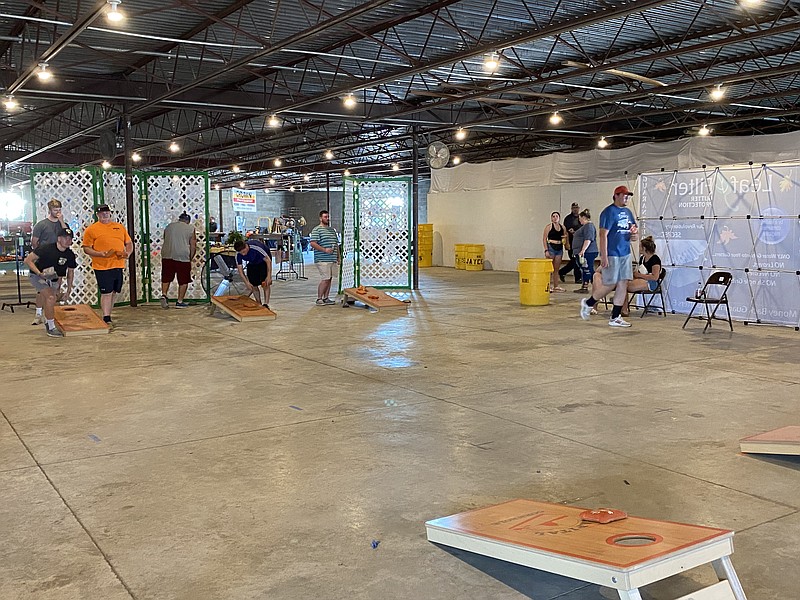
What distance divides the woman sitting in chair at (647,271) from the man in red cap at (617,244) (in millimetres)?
593

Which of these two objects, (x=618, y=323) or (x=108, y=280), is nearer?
(x=618, y=323)

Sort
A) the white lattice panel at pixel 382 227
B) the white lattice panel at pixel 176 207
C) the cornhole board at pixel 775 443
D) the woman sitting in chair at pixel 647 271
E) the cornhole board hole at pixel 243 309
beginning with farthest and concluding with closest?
the white lattice panel at pixel 382 227, the white lattice panel at pixel 176 207, the cornhole board hole at pixel 243 309, the woman sitting in chair at pixel 647 271, the cornhole board at pixel 775 443

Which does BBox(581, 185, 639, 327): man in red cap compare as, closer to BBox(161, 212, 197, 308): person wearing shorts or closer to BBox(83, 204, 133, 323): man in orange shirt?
BBox(83, 204, 133, 323): man in orange shirt

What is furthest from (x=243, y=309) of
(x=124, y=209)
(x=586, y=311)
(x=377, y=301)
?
(x=586, y=311)

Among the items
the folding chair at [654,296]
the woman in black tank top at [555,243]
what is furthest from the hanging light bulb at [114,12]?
the woman in black tank top at [555,243]

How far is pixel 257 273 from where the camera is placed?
1111 cm

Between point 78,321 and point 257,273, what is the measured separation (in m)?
2.57

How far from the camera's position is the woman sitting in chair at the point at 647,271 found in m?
10.1

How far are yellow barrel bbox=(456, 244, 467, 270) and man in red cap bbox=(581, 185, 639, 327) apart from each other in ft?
40.0

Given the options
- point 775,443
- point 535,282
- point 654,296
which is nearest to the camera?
point 775,443

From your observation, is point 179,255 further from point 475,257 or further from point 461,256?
point 461,256

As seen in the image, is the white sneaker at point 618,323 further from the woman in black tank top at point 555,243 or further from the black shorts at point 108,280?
the black shorts at point 108,280

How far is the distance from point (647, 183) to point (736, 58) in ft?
11.2

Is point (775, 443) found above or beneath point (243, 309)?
beneath
